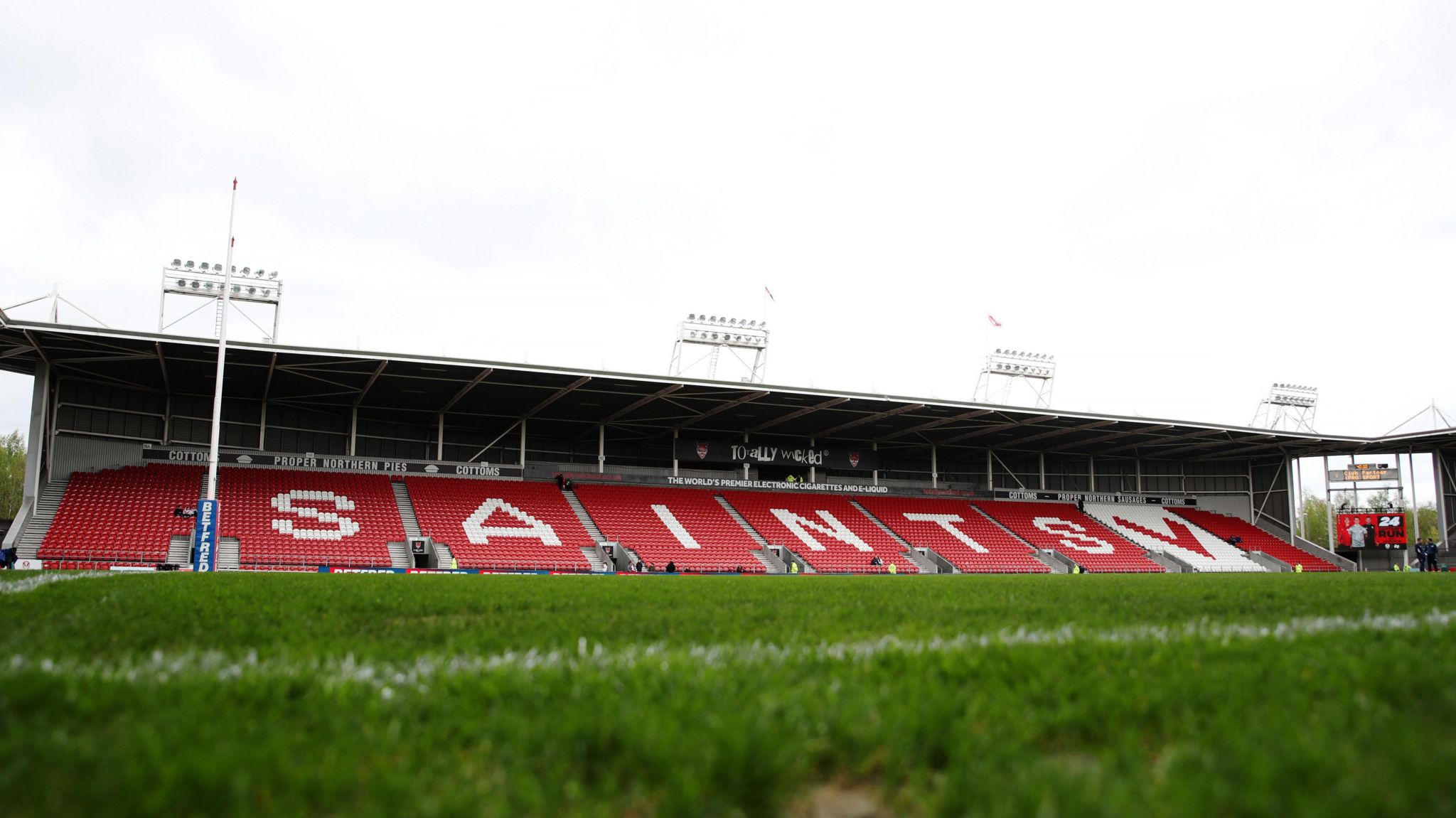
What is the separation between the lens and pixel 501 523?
32.5 meters

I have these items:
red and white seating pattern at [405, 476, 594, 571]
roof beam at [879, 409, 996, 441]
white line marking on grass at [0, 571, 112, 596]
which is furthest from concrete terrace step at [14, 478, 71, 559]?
roof beam at [879, 409, 996, 441]

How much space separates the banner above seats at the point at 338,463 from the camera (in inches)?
1230

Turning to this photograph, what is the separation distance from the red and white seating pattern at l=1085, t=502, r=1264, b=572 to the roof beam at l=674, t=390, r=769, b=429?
2202cm

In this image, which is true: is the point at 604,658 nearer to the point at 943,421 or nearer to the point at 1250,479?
the point at 943,421

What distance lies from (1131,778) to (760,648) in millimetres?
2703

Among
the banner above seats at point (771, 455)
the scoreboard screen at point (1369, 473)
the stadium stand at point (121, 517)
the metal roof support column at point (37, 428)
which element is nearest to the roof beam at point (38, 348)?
the metal roof support column at point (37, 428)

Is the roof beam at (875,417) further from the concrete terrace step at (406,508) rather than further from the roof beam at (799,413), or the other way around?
the concrete terrace step at (406,508)

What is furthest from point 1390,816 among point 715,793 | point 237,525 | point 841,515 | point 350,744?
point 841,515

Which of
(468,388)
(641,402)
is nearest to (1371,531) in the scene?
(641,402)

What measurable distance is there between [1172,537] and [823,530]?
19.8 m

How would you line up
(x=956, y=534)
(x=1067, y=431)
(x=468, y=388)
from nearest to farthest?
(x=468, y=388) < (x=956, y=534) < (x=1067, y=431)

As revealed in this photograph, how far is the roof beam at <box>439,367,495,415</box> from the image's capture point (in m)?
29.6

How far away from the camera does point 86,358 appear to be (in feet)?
88.5

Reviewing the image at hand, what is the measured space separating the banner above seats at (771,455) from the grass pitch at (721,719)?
33.9 m
